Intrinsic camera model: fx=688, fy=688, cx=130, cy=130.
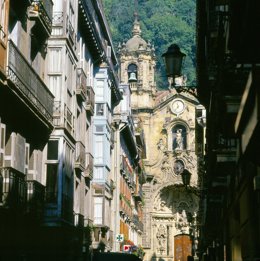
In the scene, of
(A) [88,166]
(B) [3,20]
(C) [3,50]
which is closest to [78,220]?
(A) [88,166]

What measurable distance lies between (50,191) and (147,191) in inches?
2363

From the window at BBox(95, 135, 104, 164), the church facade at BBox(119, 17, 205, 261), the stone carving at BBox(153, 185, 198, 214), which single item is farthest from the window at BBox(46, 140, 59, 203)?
the stone carving at BBox(153, 185, 198, 214)

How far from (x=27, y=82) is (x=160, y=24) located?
12773cm

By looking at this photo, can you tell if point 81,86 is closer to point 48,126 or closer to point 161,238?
point 48,126

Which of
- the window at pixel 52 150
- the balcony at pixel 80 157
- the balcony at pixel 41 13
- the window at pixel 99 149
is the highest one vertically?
the balcony at pixel 41 13

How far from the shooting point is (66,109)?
82.4 feet

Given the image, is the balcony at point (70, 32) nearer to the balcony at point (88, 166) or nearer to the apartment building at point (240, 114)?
the balcony at point (88, 166)

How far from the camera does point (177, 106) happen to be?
281ft

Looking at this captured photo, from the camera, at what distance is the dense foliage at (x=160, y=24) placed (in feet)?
447

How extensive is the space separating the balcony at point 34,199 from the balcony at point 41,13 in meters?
4.61

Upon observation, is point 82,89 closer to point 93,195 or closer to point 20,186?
point 93,195

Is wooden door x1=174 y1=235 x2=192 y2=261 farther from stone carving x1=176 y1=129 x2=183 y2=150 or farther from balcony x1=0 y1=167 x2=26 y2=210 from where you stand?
balcony x1=0 y1=167 x2=26 y2=210

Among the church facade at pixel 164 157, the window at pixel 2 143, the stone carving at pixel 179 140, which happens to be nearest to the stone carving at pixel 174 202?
the church facade at pixel 164 157

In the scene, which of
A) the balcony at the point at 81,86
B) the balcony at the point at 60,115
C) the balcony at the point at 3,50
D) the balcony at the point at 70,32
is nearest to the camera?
the balcony at the point at 3,50
